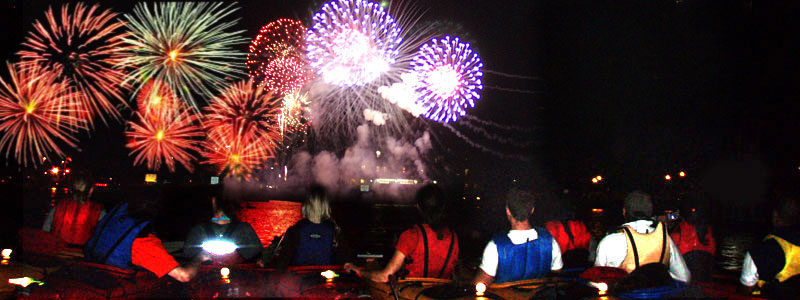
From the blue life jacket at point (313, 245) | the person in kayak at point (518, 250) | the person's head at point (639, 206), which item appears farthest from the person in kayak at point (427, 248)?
the person's head at point (639, 206)

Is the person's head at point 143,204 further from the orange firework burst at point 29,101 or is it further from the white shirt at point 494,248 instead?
the orange firework burst at point 29,101

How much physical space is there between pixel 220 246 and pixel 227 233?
175 mm

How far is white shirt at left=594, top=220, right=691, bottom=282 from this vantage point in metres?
4.95

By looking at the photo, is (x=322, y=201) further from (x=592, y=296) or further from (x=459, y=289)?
(x=592, y=296)

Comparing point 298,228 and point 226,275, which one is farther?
point 298,228

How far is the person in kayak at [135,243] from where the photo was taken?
473cm

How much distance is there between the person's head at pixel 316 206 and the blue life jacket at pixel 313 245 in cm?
7

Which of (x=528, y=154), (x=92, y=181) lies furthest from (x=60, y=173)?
(x=92, y=181)

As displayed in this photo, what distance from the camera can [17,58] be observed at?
1580 cm

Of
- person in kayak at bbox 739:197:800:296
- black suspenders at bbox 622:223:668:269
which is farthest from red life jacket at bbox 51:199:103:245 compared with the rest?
person in kayak at bbox 739:197:800:296

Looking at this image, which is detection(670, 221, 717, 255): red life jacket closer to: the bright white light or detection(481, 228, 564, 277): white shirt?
detection(481, 228, 564, 277): white shirt

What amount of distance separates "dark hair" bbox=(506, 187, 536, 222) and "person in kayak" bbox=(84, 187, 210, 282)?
284 centimetres

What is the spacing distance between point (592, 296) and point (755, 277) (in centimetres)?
184

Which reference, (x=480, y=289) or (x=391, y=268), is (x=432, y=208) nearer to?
(x=391, y=268)
